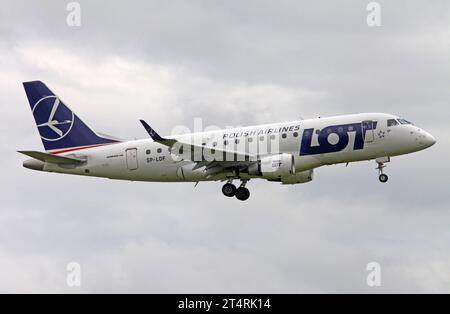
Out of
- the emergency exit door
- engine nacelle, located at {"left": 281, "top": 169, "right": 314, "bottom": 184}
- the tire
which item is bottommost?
the tire

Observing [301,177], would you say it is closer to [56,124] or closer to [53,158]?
[53,158]

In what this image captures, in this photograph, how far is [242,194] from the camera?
264 ft

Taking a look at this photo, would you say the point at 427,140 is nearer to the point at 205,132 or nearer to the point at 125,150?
the point at 205,132

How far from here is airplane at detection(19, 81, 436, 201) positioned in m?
76.5

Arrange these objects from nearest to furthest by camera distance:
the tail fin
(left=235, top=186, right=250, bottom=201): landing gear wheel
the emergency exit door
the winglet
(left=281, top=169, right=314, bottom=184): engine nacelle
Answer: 1. the winglet
2. (left=235, top=186, right=250, bottom=201): landing gear wheel
3. (left=281, top=169, right=314, bottom=184): engine nacelle
4. the emergency exit door
5. the tail fin

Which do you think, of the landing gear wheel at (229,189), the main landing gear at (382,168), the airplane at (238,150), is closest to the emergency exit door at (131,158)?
the airplane at (238,150)

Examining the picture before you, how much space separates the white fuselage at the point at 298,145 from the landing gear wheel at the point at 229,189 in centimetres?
72

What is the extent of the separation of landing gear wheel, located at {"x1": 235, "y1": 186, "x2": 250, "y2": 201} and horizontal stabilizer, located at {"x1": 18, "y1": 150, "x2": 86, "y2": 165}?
12.1 metres

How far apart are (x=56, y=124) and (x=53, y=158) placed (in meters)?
4.74

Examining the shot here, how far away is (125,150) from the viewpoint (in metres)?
82.3

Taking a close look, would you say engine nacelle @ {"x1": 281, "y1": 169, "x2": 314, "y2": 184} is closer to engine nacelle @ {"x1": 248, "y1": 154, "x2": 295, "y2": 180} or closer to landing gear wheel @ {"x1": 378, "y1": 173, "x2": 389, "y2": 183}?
engine nacelle @ {"x1": 248, "y1": 154, "x2": 295, "y2": 180}

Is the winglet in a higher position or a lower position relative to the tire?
higher

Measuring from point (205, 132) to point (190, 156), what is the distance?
10.8ft

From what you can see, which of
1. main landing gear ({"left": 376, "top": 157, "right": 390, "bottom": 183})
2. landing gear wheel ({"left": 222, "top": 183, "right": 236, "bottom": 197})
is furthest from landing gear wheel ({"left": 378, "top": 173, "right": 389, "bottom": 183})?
landing gear wheel ({"left": 222, "top": 183, "right": 236, "bottom": 197})
